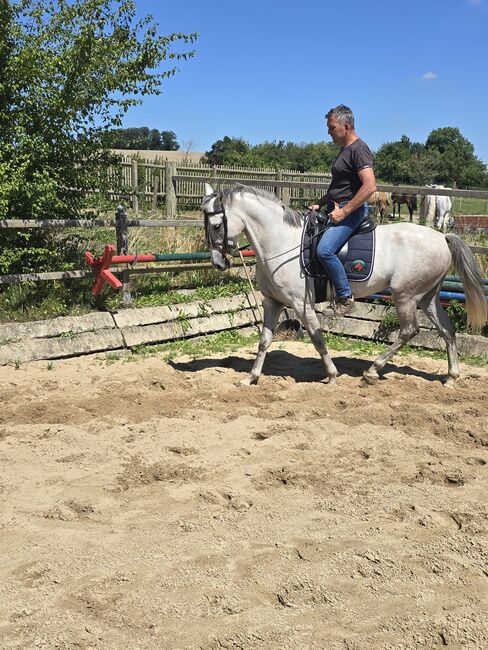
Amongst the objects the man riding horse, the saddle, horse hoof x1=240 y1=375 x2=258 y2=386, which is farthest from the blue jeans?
horse hoof x1=240 y1=375 x2=258 y2=386

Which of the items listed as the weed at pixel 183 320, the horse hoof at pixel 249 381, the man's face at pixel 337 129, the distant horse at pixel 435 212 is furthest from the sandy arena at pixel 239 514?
the distant horse at pixel 435 212

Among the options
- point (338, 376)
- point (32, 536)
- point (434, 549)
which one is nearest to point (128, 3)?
point (338, 376)

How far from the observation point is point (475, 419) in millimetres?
5625

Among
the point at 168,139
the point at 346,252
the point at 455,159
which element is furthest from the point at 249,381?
the point at 168,139

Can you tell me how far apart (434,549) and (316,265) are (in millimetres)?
3603

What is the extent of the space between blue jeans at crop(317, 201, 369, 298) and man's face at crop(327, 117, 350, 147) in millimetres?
634

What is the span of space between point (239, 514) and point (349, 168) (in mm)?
3771

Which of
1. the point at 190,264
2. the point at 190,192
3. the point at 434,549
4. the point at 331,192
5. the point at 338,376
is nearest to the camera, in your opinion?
the point at 434,549

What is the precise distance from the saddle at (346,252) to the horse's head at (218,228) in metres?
0.74

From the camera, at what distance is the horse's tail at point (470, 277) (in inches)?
266

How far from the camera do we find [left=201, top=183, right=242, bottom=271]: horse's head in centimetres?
634

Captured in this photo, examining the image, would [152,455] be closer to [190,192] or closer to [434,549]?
[434,549]

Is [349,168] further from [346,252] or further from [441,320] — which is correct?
[441,320]

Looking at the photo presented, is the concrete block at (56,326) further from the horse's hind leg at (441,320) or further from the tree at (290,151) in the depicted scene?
the tree at (290,151)
